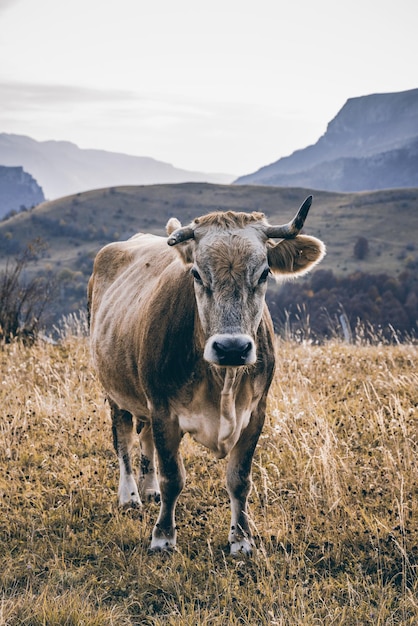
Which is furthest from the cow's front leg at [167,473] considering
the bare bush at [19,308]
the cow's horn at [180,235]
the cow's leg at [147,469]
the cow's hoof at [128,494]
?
the bare bush at [19,308]

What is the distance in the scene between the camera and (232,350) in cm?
352

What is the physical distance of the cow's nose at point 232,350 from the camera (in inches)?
139

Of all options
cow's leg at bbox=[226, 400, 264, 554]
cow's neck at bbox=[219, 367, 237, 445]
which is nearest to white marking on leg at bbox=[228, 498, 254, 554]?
cow's leg at bbox=[226, 400, 264, 554]

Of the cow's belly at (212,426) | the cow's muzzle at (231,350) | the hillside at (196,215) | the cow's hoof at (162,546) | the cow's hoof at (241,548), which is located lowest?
the hillside at (196,215)

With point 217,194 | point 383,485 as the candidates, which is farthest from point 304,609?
point 217,194

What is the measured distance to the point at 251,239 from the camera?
399cm

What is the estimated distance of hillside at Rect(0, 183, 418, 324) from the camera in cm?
10594

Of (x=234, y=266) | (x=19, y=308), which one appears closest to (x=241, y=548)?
(x=234, y=266)

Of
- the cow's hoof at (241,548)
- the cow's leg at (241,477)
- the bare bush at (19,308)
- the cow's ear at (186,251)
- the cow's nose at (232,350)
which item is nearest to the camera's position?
the cow's nose at (232,350)

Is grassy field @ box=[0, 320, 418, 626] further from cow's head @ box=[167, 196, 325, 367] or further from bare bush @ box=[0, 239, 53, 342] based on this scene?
bare bush @ box=[0, 239, 53, 342]

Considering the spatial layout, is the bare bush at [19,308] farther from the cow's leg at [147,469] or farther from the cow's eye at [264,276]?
the cow's eye at [264,276]

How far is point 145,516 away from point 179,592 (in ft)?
4.03

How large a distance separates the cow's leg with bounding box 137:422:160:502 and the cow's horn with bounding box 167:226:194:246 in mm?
2161

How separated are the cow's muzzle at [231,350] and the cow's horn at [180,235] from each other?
831 mm
